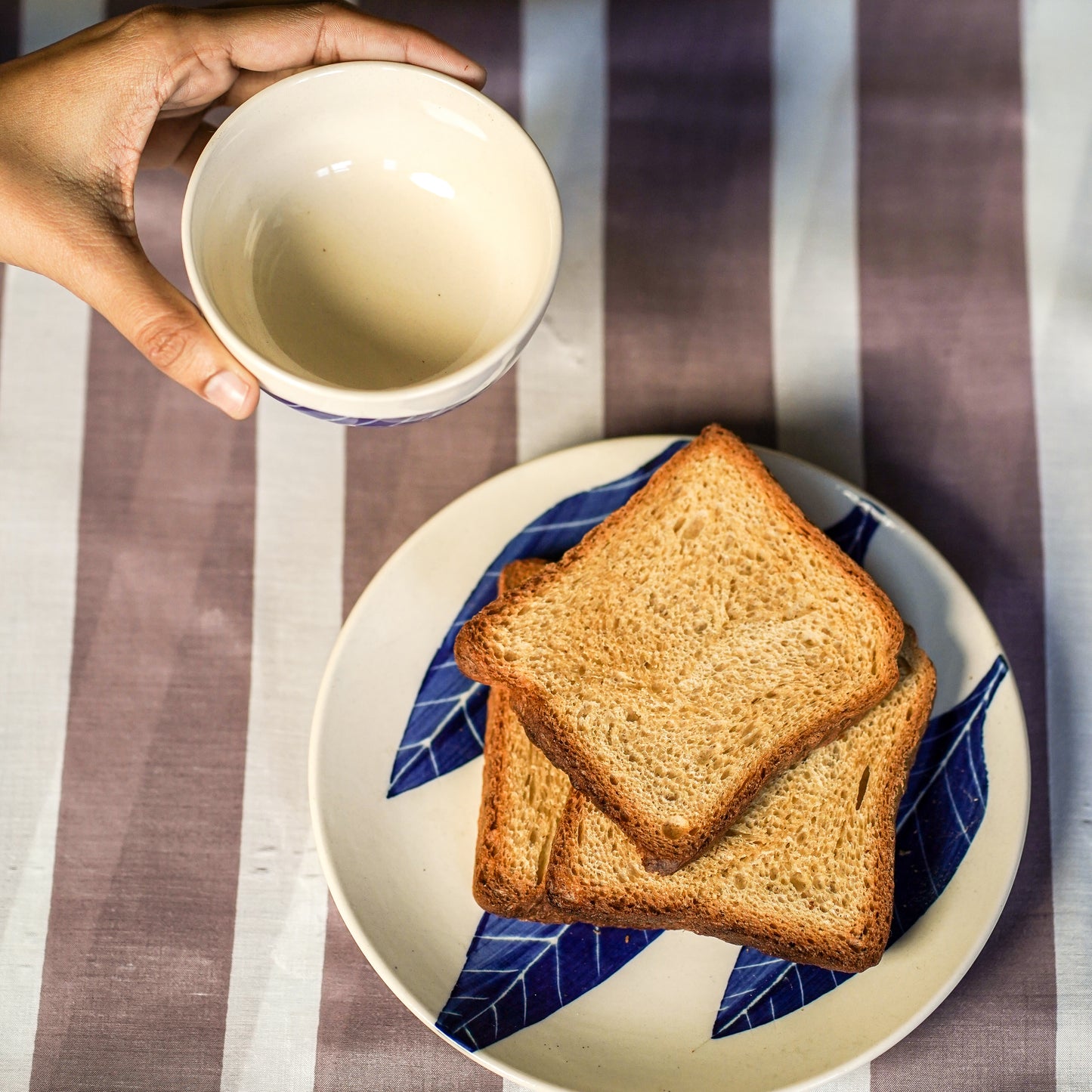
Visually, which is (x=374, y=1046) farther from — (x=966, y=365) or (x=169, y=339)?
(x=966, y=365)

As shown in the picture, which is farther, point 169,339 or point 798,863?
point 798,863

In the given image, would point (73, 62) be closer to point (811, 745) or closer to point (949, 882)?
point (811, 745)

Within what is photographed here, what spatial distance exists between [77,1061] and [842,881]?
0.75m

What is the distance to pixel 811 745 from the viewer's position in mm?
919

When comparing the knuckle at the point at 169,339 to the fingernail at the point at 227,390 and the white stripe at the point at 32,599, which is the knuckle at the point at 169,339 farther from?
the white stripe at the point at 32,599

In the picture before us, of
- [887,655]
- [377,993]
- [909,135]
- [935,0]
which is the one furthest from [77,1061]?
[935,0]

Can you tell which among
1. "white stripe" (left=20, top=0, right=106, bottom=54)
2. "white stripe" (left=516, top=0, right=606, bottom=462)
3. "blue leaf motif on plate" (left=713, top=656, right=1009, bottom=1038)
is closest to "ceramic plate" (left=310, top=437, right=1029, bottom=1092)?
"blue leaf motif on plate" (left=713, top=656, right=1009, bottom=1038)

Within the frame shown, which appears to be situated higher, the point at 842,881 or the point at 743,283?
the point at 743,283

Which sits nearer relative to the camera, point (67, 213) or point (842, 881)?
point (67, 213)

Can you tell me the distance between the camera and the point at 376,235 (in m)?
0.83

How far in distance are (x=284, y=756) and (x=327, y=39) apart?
0.67 m

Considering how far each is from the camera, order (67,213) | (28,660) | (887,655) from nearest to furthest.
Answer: (67,213)
(887,655)
(28,660)

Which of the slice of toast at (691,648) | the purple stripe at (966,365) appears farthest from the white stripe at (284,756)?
the purple stripe at (966,365)

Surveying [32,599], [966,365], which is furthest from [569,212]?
[32,599]
